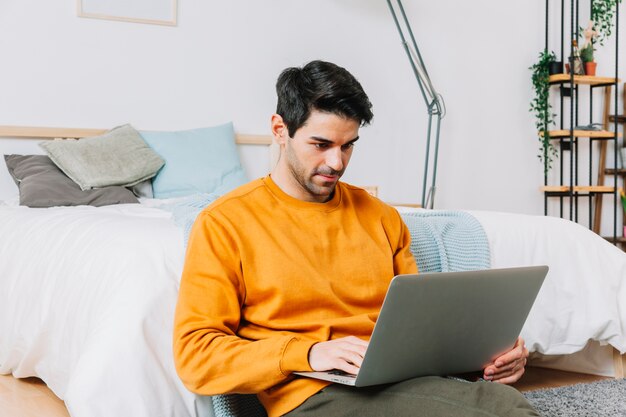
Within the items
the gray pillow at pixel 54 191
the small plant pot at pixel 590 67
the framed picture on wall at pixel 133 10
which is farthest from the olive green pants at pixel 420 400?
the small plant pot at pixel 590 67

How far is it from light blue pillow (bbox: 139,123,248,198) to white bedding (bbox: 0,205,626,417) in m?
0.63

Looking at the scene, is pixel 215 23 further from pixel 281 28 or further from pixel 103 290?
pixel 103 290

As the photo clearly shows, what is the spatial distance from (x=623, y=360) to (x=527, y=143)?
2542 mm

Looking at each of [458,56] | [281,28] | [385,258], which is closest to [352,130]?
[385,258]

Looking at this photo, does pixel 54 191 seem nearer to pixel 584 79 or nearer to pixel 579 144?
pixel 584 79

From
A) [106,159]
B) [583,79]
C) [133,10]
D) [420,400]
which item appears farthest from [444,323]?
[583,79]

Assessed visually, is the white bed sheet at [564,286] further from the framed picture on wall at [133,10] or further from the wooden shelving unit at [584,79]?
the wooden shelving unit at [584,79]

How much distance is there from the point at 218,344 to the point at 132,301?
397 millimetres

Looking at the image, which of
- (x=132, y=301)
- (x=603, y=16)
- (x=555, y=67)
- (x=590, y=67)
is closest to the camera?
(x=132, y=301)

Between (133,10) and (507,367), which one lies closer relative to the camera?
(507,367)

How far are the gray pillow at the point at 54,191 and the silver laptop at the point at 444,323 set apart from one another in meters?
1.96

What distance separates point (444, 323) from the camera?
1162mm

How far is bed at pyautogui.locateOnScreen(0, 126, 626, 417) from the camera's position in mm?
1417

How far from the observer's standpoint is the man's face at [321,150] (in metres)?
1.32
